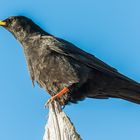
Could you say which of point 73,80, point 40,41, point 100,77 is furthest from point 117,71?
point 40,41

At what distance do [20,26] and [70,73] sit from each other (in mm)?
1881

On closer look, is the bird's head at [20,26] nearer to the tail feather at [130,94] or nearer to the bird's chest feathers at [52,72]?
the bird's chest feathers at [52,72]

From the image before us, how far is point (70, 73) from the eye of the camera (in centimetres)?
837

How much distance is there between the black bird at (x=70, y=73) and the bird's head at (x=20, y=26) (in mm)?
287

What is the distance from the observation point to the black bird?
329 inches

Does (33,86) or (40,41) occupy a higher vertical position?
(40,41)

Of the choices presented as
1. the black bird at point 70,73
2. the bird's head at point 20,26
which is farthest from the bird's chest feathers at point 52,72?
the bird's head at point 20,26

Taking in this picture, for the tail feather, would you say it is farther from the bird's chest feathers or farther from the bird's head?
the bird's head

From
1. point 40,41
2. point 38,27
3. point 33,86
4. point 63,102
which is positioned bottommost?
point 63,102

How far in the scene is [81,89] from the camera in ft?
28.2

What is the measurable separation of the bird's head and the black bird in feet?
0.94

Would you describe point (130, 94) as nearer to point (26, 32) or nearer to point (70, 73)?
point (70, 73)

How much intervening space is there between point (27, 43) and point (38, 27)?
0.85 metres

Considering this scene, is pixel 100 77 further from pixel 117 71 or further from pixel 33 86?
pixel 33 86
